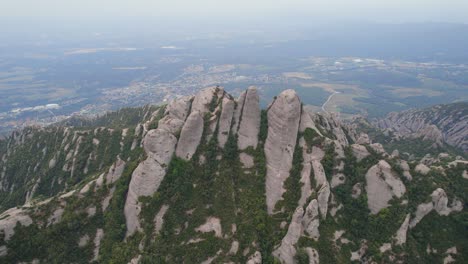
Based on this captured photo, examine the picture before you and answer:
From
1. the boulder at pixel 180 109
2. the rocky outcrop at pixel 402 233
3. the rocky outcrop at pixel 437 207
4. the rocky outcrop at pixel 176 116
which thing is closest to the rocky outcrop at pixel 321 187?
the rocky outcrop at pixel 402 233

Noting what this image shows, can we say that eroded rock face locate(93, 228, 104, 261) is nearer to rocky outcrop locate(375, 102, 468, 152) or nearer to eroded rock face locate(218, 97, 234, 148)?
eroded rock face locate(218, 97, 234, 148)

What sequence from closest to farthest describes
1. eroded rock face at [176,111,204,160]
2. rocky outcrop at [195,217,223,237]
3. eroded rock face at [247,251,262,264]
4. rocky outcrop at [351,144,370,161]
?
eroded rock face at [247,251,262,264] < rocky outcrop at [195,217,223,237] < eroded rock face at [176,111,204,160] < rocky outcrop at [351,144,370,161]

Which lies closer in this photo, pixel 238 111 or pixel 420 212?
pixel 420 212

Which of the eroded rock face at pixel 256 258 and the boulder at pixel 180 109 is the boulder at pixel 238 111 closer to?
the boulder at pixel 180 109

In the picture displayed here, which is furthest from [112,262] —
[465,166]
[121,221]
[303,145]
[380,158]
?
[465,166]

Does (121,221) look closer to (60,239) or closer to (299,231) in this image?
(60,239)

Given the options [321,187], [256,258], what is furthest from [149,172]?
[321,187]

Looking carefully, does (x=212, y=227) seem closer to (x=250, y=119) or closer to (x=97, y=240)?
(x=97, y=240)

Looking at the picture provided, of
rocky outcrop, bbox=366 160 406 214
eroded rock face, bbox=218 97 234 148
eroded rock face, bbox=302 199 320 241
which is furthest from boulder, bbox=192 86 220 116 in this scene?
rocky outcrop, bbox=366 160 406 214
